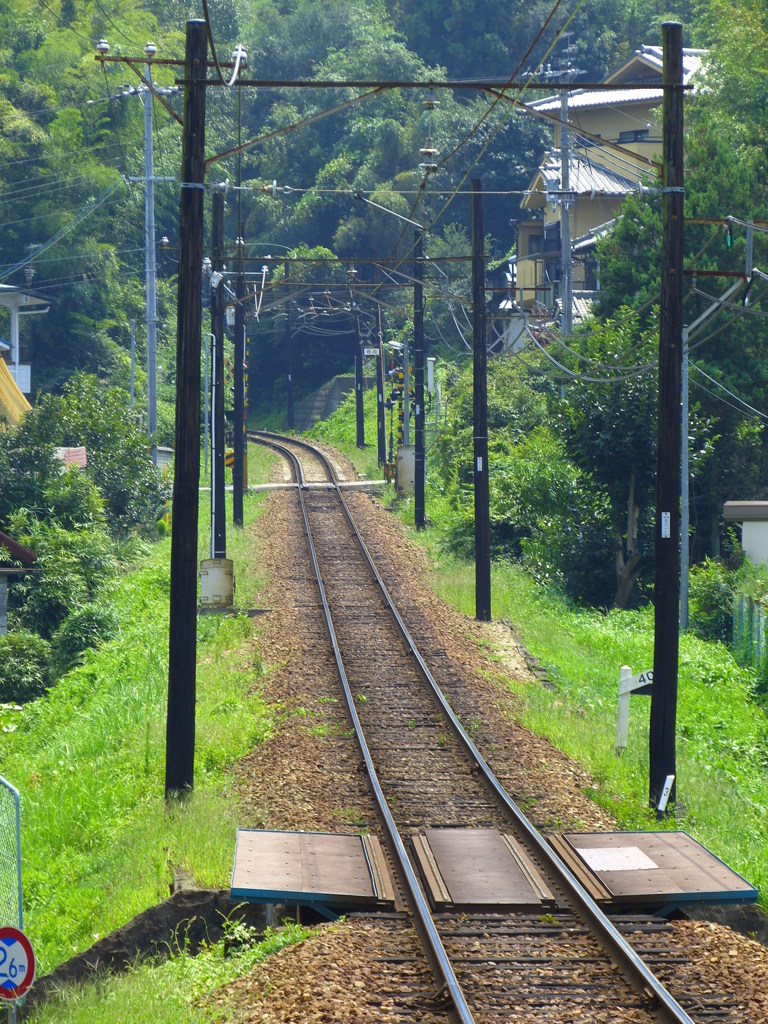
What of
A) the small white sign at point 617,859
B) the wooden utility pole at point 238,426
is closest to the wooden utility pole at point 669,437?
the small white sign at point 617,859

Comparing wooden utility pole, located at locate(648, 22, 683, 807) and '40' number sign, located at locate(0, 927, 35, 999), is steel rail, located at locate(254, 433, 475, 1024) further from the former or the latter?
wooden utility pole, located at locate(648, 22, 683, 807)

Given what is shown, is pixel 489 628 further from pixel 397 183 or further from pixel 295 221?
pixel 295 221

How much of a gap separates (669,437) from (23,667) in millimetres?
15548

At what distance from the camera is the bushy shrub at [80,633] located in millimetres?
25812

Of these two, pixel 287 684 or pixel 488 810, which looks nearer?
pixel 488 810

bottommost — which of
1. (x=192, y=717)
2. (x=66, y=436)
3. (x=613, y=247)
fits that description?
(x=192, y=717)

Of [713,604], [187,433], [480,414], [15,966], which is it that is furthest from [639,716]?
[15,966]

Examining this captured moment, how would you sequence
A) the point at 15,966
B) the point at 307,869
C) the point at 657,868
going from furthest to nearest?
1. the point at 657,868
2. the point at 307,869
3. the point at 15,966

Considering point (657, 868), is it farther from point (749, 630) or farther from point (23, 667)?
point (23, 667)

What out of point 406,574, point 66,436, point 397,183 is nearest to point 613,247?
point 406,574

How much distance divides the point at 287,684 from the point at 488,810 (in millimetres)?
6063

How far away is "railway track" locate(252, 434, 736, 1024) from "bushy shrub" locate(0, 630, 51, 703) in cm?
652

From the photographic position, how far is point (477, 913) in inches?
397

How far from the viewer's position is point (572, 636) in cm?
2372
